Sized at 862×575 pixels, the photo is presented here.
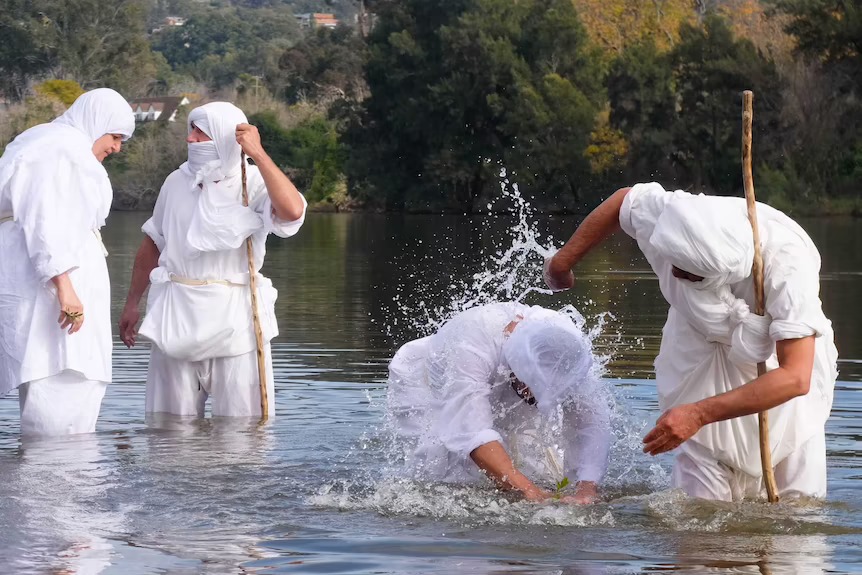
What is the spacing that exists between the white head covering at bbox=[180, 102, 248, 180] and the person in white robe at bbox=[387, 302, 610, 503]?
8.30 feet

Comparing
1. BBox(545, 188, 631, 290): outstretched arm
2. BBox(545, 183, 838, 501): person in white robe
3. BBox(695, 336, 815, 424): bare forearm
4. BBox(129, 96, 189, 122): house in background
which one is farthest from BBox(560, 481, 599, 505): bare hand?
BBox(129, 96, 189, 122): house in background

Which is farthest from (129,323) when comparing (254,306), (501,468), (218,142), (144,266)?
(501,468)

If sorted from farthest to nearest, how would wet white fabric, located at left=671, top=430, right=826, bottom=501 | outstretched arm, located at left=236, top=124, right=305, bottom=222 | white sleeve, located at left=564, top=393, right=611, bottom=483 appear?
1. outstretched arm, located at left=236, top=124, right=305, bottom=222
2. white sleeve, located at left=564, top=393, right=611, bottom=483
3. wet white fabric, located at left=671, top=430, right=826, bottom=501

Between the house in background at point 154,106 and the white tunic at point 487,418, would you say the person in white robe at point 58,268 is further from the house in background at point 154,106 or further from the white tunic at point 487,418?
the house in background at point 154,106

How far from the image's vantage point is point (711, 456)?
21.8 feet

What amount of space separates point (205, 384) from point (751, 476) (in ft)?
14.2

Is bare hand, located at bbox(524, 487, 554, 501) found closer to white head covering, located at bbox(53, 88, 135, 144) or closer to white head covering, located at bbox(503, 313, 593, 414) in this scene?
white head covering, located at bbox(503, 313, 593, 414)

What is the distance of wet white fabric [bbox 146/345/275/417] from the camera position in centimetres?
995

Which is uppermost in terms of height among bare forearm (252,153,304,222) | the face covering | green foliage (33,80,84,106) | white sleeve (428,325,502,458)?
green foliage (33,80,84,106)

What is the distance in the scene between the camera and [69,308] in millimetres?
8555

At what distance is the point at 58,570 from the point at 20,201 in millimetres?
2875

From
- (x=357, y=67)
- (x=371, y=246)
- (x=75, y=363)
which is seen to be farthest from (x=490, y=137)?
(x=75, y=363)

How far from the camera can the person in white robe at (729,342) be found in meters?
6.12

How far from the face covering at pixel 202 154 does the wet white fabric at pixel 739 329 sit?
12.7ft
